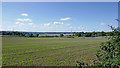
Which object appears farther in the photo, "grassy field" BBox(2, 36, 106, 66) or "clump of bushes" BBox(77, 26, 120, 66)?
"grassy field" BBox(2, 36, 106, 66)

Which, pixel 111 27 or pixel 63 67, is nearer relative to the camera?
pixel 111 27

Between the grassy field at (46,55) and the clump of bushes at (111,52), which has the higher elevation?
the clump of bushes at (111,52)

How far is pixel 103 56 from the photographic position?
2352 mm

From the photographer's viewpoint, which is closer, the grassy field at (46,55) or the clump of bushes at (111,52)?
the clump of bushes at (111,52)

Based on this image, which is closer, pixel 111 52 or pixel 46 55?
pixel 111 52

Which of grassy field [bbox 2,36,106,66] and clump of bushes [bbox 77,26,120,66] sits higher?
clump of bushes [bbox 77,26,120,66]

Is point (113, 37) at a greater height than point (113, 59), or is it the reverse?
point (113, 37)

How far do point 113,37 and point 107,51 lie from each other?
14.9 inches

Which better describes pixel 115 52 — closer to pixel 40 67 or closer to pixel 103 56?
pixel 103 56

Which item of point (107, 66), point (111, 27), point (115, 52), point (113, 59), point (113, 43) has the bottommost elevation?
point (107, 66)

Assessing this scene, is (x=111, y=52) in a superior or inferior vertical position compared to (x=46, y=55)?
superior

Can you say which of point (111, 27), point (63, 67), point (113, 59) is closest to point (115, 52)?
point (113, 59)

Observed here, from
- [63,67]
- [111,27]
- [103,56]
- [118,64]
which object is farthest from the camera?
[63,67]

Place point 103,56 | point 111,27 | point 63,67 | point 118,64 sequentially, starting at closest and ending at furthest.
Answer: point 118,64
point 103,56
point 111,27
point 63,67
